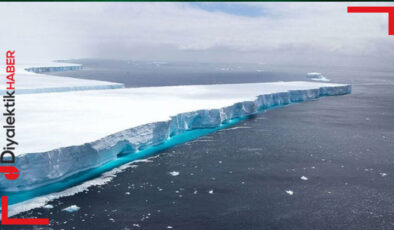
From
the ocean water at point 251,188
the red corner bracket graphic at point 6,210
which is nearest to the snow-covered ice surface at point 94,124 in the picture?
the red corner bracket graphic at point 6,210

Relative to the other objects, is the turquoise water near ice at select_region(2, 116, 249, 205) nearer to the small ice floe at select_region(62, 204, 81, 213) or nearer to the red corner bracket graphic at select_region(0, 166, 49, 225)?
the red corner bracket graphic at select_region(0, 166, 49, 225)

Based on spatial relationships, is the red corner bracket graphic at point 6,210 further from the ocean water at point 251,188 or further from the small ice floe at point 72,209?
the small ice floe at point 72,209

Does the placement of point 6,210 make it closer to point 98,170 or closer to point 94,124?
point 98,170

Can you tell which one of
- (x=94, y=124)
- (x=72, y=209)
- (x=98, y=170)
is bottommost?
(x=72, y=209)

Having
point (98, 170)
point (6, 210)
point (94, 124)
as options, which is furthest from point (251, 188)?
point (6, 210)

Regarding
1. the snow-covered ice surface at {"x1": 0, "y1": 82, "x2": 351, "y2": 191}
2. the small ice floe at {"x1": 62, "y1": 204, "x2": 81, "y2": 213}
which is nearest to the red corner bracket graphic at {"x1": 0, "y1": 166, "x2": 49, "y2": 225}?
the snow-covered ice surface at {"x1": 0, "y1": 82, "x2": 351, "y2": 191}

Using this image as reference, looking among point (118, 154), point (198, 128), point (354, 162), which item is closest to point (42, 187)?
point (118, 154)

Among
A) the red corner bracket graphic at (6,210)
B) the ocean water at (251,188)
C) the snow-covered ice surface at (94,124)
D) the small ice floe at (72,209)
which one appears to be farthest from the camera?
the snow-covered ice surface at (94,124)
